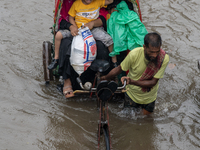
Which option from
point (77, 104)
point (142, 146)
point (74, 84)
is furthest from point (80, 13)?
point (142, 146)

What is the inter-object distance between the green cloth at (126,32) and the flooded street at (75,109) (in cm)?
106

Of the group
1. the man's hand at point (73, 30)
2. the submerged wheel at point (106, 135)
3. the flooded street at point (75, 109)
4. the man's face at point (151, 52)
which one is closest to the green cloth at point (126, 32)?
the man's hand at point (73, 30)

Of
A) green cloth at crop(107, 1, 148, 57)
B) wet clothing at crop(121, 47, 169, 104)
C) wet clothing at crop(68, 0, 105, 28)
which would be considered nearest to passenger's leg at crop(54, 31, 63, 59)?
wet clothing at crop(68, 0, 105, 28)

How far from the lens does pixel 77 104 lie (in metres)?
4.44

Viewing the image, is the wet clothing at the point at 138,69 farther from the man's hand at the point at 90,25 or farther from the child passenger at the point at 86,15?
the man's hand at the point at 90,25

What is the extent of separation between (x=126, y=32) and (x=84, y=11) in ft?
2.63

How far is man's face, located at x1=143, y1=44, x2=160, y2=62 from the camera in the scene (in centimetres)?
309

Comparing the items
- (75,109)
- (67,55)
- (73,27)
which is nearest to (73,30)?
(73,27)

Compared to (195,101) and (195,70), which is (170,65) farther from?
(195,101)

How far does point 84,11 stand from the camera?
4.29 meters

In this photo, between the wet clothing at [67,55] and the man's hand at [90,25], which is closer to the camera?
the wet clothing at [67,55]

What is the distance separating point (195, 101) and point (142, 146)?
62.1 inches

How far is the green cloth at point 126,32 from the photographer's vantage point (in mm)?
4004

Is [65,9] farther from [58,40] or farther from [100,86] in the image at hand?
[100,86]
